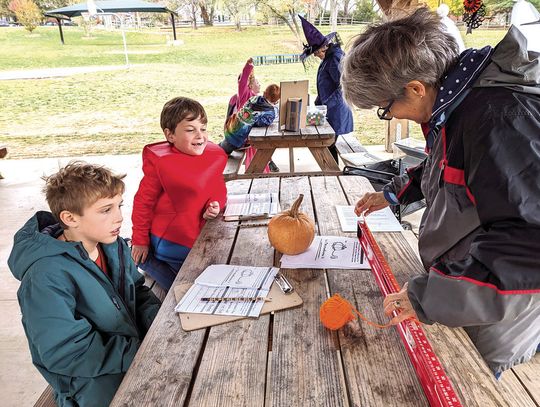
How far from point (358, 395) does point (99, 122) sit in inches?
438

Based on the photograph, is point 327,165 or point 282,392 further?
point 327,165

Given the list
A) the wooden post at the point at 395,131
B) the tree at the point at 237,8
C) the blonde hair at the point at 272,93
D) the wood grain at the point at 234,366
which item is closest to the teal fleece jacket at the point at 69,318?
the wood grain at the point at 234,366

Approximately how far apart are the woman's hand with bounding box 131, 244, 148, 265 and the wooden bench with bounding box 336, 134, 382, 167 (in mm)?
2350

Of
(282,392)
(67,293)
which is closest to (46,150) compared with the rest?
(67,293)

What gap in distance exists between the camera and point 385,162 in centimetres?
396

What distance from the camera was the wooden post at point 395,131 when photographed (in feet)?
21.4

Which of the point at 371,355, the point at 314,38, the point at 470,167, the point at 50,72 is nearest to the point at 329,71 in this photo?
the point at 314,38

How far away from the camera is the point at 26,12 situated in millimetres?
16016

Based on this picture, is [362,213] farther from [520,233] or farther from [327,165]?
[327,165]

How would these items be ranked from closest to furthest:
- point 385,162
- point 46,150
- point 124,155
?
1. point 385,162
2. point 124,155
3. point 46,150

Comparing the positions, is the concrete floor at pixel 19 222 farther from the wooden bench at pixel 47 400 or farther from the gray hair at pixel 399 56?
the gray hair at pixel 399 56

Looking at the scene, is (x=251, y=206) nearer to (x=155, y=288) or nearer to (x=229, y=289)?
(x=155, y=288)

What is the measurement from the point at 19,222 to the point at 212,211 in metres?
3.39

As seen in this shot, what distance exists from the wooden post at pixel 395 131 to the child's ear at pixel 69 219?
18.4 ft
